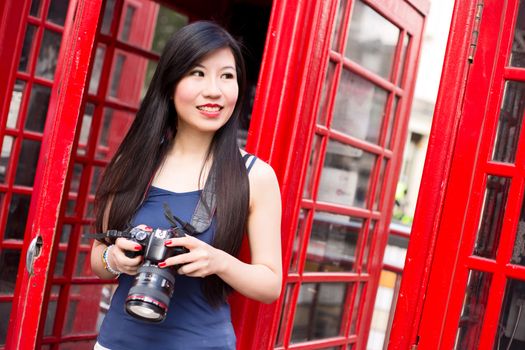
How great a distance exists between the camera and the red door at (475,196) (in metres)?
2.01

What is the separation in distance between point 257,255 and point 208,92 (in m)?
0.47

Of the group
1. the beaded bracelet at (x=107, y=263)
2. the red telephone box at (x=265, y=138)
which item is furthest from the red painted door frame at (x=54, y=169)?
the beaded bracelet at (x=107, y=263)

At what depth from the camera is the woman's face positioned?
6.31ft

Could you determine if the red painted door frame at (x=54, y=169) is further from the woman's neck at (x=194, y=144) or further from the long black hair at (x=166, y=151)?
the woman's neck at (x=194, y=144)

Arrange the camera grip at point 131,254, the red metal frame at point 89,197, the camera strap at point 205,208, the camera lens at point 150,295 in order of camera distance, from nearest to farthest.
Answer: the camera lens at point 150,295 → the camera grip at point 131,254 → the camera strap at point 205,208 → the red metal frame at point 89,197

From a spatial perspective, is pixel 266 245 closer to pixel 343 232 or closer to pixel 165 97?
pixel 165 97

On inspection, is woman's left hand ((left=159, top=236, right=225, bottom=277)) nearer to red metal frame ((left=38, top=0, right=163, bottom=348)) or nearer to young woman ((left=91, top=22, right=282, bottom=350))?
young woman ((left=91, top=22, right=282, bottom=350))

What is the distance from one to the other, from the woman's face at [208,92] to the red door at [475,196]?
2.17ft

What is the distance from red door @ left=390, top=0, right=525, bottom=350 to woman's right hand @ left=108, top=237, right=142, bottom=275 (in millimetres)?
851

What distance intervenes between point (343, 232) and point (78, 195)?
4.83 feet

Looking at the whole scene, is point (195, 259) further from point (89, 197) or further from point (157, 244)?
point (89, 197)

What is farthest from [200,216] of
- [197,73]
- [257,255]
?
[197,73]

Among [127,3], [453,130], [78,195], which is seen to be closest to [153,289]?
[453,130]

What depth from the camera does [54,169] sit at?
2564mm
